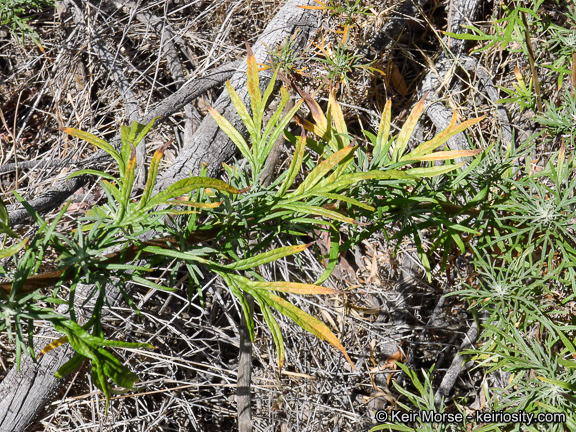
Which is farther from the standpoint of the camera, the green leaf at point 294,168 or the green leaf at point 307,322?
the green leaf at point 294,168

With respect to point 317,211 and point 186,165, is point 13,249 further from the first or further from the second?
point 186,165

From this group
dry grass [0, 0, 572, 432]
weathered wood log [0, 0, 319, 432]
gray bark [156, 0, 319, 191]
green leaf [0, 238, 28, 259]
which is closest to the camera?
green leaf [0, 238, 28, 259]

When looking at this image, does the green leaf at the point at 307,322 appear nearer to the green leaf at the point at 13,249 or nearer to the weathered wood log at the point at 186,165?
the green leaf at the point at 13,249

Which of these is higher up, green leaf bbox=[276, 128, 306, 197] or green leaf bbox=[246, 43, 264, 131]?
green leaf bbox=[246, 43, 264, 131]

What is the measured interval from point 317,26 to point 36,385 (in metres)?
1.87

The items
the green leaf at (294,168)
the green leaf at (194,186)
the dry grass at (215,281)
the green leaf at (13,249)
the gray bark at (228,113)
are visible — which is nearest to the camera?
the green leaf at (13,249)

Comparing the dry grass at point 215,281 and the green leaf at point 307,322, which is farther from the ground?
the green leaf at point 307,322

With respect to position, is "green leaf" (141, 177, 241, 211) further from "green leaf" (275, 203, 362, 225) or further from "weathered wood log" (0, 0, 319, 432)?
"weathered wood log" (0, 0, 319, 432)

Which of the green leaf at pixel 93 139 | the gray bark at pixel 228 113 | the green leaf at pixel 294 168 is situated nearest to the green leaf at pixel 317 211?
the green leaf at pixel 294 168

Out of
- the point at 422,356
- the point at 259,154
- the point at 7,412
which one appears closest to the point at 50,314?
the point at 259,154

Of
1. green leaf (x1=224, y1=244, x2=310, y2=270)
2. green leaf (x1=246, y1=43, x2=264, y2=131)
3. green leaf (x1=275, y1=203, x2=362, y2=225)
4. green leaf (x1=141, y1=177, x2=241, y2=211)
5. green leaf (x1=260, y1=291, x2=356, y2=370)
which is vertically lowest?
green leaf (x1=260, y1=291, x2=356, y2=370)

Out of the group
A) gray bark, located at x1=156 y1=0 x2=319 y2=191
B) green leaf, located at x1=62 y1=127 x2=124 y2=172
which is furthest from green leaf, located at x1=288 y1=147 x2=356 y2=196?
gray bark, located at x1=156 y1=0 x2=319 y2=191

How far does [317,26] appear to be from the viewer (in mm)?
2004

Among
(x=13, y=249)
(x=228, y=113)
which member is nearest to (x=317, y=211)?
(x=13, y=249)
